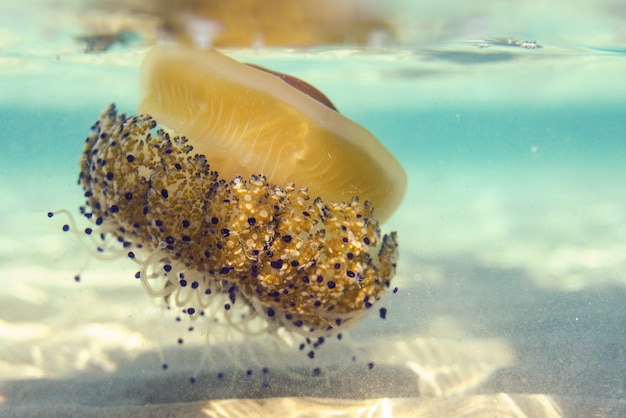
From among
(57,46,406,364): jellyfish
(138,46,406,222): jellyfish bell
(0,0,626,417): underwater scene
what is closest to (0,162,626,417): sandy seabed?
(0,0,626,417): underwater scene

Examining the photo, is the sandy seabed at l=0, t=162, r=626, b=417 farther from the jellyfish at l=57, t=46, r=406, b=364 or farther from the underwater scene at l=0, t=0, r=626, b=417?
the jellyfish at l=57, t=46, r=406, b=364

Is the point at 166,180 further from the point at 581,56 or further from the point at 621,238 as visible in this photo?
the point at 581,56

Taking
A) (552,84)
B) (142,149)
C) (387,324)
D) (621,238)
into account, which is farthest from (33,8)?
(552,84)

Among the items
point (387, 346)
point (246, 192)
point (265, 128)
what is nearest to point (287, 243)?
point (246, 192)

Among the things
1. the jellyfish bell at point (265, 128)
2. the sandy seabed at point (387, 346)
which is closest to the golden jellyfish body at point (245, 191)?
the jellyfish bell at point (265, 128)

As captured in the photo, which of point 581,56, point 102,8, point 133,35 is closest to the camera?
point 102,8

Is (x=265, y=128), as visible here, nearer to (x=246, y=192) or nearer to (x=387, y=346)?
(x=246, y=192)
